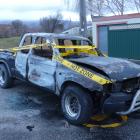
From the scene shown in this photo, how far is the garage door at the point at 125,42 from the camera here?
60.5 feet

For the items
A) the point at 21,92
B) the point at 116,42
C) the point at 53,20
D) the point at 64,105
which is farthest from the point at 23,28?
the point at 64,105

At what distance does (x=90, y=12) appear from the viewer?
150 ft

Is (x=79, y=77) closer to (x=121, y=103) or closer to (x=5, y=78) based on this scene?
(x=121, y=103)

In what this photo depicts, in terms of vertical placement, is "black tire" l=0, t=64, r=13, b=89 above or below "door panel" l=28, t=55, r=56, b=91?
below

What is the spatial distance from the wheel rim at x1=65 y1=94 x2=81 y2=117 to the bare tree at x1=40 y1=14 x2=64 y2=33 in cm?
3463

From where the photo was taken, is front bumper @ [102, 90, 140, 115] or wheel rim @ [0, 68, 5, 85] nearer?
front bumper @ [102, 90, 140, 115]

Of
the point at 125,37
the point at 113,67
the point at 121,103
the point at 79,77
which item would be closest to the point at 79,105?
the point at 79,77

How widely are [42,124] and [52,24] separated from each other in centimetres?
3804

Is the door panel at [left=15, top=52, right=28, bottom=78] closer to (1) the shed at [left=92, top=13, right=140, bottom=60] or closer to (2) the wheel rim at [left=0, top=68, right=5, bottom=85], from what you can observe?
(2) the wheel rim at [left=0, top=68, right=5, bottom=85]

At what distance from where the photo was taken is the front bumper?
6000 mm

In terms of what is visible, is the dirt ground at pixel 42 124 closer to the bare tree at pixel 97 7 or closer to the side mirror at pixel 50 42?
the side mirror at pixel 50 42

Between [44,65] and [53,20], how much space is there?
37974 mm

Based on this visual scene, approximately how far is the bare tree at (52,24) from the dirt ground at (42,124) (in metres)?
33.4

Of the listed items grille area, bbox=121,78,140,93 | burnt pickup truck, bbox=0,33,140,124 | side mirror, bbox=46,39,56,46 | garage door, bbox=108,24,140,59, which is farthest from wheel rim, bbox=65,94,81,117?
garage door, bbox=108,24,140,59
